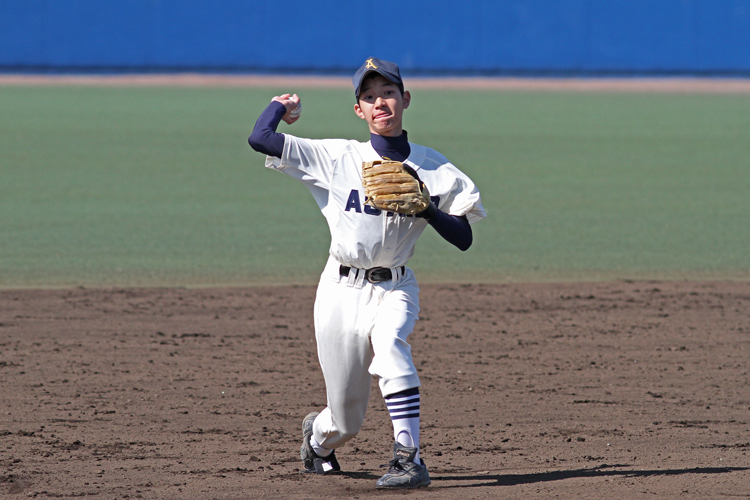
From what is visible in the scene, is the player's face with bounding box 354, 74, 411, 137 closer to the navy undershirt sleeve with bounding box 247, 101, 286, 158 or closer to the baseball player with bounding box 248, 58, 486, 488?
the baseball player with bounding box 248, 58, 486, 488

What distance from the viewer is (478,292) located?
7668 mm

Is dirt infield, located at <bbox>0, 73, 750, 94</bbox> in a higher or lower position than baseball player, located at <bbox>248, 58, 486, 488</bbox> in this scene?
higher

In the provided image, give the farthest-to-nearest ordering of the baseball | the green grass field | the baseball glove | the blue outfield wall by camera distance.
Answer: the blue outfield wall < the green grass field < the baseball < the baseball glove

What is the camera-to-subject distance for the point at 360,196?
365 cm

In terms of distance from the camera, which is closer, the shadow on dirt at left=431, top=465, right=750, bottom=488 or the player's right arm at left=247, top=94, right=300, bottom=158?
the player's right arm at left=247, top=94, right=300, bottom=158

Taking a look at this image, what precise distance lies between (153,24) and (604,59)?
14.4m

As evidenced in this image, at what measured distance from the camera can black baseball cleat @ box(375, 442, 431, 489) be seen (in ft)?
11.4

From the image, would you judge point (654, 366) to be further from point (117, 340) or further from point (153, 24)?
point (153, 24)

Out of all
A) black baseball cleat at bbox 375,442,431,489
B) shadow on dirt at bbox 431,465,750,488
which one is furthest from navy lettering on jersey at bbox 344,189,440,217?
shadow on dirt at bbox 431,465,750,488

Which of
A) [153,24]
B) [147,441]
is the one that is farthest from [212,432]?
[153,24]

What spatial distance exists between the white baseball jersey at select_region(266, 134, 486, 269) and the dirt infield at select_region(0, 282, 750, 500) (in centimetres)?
90

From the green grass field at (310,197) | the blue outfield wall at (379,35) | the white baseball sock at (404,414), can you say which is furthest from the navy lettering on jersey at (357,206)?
the blue outfield wall at (379,35)

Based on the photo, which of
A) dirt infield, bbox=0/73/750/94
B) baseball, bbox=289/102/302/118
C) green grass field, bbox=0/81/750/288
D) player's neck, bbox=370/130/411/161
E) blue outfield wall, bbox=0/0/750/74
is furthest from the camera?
blue outfield wall, bbox=0/0/750/74

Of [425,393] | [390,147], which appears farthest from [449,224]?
[425,393]
